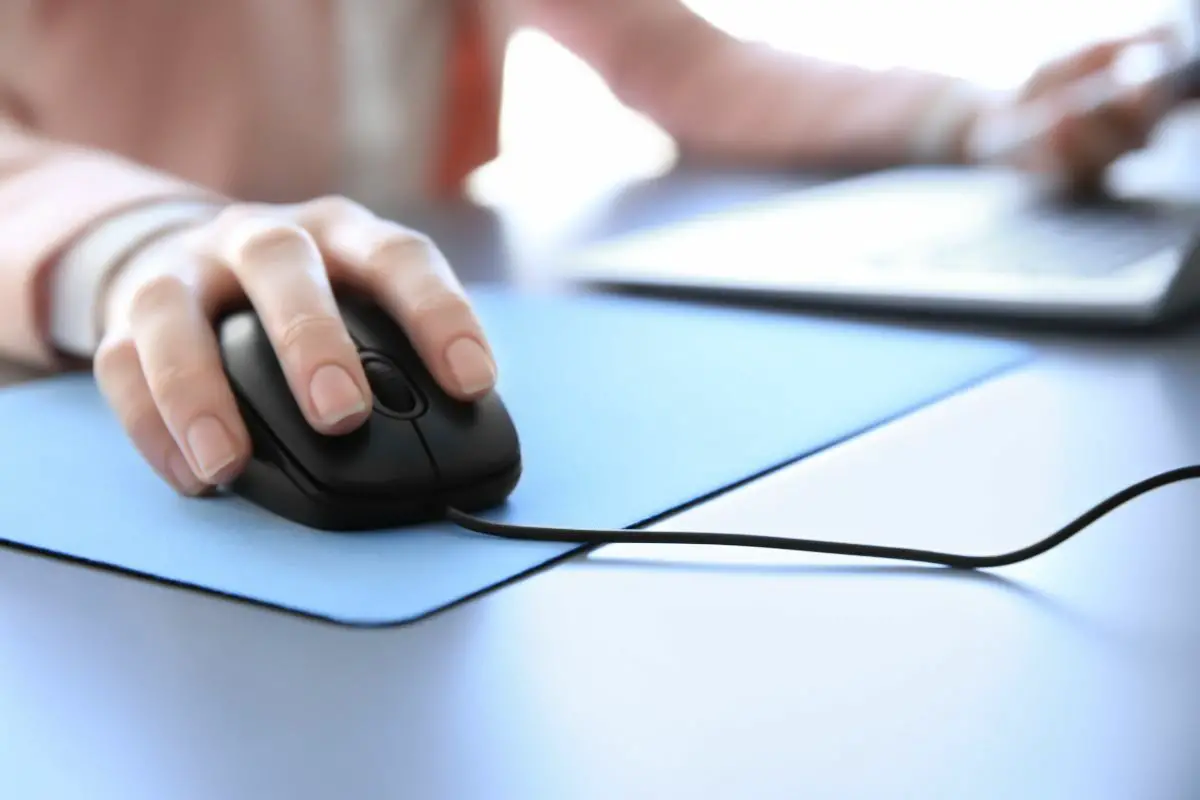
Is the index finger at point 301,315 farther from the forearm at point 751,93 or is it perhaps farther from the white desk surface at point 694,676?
the forearm at point 751,93

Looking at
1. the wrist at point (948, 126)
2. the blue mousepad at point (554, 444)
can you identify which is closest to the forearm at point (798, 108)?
the wrist at point (948, 126)

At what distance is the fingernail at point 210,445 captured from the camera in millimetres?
431

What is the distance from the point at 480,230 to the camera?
37.6 inches

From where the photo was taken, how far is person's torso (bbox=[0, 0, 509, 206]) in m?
1.14

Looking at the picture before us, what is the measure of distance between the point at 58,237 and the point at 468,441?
0.35 m

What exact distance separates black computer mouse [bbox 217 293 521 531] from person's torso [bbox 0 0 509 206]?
664 millimetres

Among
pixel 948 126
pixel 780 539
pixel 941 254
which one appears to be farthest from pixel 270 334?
pixel 948 126

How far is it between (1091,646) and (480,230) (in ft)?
2.22

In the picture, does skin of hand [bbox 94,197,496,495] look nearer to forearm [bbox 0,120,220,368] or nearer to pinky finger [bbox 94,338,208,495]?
pinky finger [bbox 94,338,208,495]

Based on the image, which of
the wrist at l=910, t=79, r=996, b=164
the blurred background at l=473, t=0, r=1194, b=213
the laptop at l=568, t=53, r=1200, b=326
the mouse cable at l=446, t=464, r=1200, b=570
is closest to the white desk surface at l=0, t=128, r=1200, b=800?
the mouse cable at l=446, t=464, r=1200, b=570

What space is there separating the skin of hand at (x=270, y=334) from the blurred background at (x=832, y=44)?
166 cm

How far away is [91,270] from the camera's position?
0.66 meters

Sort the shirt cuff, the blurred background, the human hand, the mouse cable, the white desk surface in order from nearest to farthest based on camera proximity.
→ the white desk surface < the mouse cable < the shirt cuff < the human hand < the blurred background

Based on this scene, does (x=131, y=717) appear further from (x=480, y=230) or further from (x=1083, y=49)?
(x=1083, y=49)
